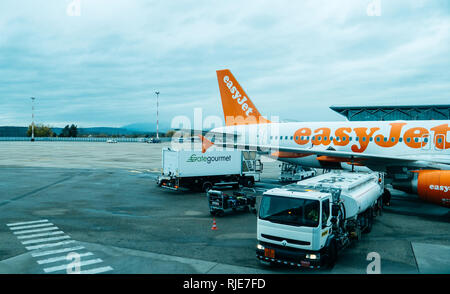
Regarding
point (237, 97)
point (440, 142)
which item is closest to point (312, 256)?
point (440, 142)

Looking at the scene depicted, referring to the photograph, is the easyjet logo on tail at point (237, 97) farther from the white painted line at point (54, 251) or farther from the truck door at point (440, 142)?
the white painted line at point (54, 251)

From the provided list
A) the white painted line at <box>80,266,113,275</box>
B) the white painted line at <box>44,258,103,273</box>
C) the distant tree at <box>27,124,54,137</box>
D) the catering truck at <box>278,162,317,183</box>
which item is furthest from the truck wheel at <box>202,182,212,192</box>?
the distant tree at <box>27,124,54,137</box>

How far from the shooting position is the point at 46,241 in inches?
555

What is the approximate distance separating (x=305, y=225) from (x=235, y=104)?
891 inches

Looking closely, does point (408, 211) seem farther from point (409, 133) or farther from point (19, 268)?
point (19, 268)

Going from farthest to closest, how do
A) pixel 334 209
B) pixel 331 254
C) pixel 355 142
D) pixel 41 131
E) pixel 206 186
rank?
pixel 41 131, pixel 206 186, pixel 355 142, pixel 334 209, pixel 331 254

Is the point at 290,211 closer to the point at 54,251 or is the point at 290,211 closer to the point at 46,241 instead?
the point at 54,251

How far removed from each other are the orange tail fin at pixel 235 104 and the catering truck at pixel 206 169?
5196 millimetres

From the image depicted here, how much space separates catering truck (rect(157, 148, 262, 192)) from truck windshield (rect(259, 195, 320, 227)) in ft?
45.7

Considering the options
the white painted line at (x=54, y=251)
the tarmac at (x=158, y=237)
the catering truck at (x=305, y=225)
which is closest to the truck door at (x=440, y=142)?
the tarmac at (x=158, y=237)

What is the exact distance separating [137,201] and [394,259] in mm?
15970

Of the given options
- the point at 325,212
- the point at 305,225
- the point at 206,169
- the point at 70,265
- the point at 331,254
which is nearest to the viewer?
the point at 305,225

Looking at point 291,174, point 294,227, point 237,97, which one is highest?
point 237,97

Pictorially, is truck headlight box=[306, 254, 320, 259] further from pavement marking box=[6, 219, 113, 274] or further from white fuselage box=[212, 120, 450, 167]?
white fuselage box=[212, 120, 450, 167]
